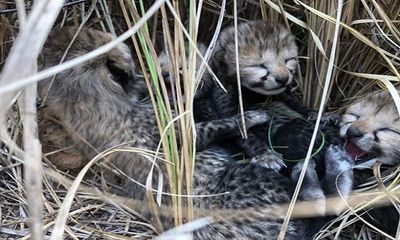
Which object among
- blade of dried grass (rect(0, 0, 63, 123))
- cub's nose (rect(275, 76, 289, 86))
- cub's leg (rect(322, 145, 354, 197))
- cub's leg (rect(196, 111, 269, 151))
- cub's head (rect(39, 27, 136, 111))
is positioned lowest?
cub's leg (rect(322, 145, 354, 197))

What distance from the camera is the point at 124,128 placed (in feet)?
9.13

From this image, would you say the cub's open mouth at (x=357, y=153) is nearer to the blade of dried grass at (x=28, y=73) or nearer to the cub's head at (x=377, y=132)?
the cub's head at (x=377, y=132)

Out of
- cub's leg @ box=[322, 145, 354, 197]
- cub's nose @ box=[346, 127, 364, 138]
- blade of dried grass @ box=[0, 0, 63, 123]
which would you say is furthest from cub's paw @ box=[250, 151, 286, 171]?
blade of dried grass @ box=[0, 0, 63, 123]

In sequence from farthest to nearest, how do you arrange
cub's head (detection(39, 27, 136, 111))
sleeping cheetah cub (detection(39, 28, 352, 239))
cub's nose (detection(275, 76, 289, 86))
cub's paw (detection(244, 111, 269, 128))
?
1. cub's paw (detection(244, 111, 269, 128))
2. cub's nose (detection(275, 76, 289, 86))
3. cub's head (detection(39, 27, 136, 111))
4. sleeping cheetah cub (detection(39, 28, 352, 239))

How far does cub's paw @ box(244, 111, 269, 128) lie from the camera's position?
294 cm

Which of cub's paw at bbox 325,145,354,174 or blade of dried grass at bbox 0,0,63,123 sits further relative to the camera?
cub's paw at bbox 325,145,354,174

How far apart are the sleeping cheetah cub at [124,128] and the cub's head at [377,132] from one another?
0.11 m

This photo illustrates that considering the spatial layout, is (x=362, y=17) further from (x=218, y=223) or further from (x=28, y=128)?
(x=28, y=128)

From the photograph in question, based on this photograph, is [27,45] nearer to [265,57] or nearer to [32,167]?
[32,167]

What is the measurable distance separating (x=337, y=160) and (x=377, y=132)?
0.18 metres

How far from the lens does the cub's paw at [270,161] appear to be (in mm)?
2725

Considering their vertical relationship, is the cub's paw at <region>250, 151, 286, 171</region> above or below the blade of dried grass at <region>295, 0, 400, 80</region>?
below

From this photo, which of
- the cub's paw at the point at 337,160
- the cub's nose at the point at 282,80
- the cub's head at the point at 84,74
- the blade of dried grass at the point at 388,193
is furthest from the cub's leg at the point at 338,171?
the cub's head at the point at 84,74

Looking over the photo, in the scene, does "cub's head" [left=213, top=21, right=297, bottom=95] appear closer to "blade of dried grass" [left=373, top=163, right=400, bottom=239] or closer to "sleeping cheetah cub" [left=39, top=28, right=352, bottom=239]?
"sleeping cheetah cub" [left=39, top=28, right=352, bottom=239]
